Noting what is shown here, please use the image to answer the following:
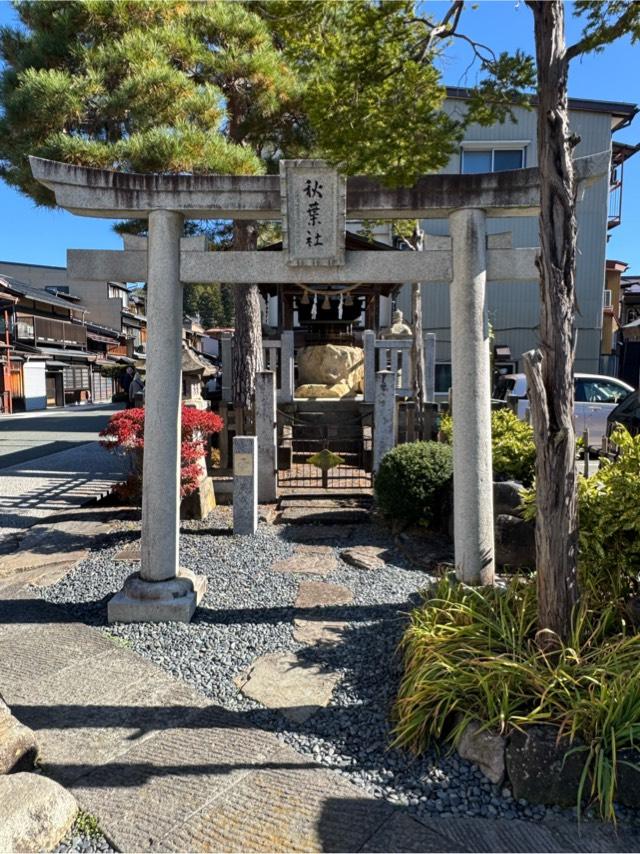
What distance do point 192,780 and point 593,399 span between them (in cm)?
1204

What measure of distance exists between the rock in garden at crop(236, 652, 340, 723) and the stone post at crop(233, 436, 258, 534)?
3.12m

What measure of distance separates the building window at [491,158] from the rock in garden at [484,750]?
1808 centimetres

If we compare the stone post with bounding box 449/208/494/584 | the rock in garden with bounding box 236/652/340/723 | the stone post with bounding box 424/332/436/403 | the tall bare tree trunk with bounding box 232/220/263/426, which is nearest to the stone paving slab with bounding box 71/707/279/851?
the rock in garden with bounding box 236/652/340/723

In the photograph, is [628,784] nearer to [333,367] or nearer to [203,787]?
[203,787]

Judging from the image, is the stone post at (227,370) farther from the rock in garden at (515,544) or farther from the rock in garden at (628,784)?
the rock in garden at (628,784)

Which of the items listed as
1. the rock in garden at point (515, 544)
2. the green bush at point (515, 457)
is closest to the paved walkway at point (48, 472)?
the rock in garden at point (515, 544)

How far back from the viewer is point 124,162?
28.5 feet

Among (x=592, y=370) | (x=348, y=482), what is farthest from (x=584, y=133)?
(x=348, y=482)

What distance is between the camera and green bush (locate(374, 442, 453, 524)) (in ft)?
21.5

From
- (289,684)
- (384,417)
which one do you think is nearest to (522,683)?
(289,684)

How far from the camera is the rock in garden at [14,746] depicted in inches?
100

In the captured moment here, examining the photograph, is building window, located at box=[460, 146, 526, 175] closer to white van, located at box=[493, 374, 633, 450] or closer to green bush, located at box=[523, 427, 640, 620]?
white van, located at box=[493, 374, 633, 450]

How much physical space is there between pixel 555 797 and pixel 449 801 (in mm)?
464

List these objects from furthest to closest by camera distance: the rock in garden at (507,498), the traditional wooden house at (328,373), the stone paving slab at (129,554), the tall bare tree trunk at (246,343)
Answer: the tall bare tree trunk at (246,343) < the traditional wooden house at (328,373) < the stone paving slab at (129,554) < the rock in garden at (507,498)
